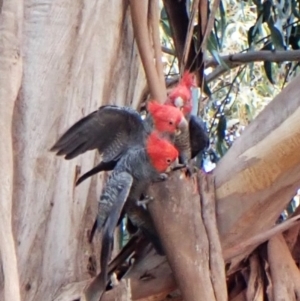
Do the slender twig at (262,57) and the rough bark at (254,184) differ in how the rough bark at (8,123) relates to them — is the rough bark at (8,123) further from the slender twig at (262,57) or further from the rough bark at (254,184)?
the slender twig at (262,57)

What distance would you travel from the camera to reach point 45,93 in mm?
789

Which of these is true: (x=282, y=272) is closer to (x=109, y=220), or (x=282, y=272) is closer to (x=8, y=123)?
(x=109, y=220)

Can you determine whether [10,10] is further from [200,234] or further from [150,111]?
[200,234]

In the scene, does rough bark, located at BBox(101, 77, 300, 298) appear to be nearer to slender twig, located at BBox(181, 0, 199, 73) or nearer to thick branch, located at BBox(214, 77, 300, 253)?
thick branch, located at BBox(214, 77, 300, 253)

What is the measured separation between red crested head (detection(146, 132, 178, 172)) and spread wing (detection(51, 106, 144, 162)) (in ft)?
0.14

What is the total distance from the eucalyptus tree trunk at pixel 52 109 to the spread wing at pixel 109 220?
1.8 inches

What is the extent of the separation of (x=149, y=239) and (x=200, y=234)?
0.23 feet

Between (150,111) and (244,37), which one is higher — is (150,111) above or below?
below

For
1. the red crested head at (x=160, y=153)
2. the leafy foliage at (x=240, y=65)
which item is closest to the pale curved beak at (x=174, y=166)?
the red crested head at (x=160, y=153)

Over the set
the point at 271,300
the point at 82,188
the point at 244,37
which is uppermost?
the point at 244,37

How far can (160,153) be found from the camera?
67 cm

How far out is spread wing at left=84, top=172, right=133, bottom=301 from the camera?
0.66 meters

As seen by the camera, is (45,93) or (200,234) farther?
(45,93)

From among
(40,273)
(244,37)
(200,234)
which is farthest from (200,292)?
(244,37)
